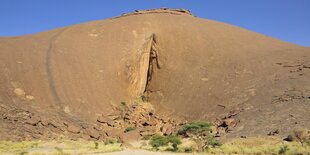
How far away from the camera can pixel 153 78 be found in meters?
42.4

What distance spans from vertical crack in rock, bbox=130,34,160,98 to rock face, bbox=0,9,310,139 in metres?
0.10

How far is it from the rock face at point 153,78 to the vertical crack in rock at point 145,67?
100mm

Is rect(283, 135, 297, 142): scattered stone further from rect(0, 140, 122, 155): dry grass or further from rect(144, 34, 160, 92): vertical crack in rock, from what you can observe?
rect(144, 34, 160, 92): vertical crack in rock

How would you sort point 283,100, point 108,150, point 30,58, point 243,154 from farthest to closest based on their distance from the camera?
point 30,58, point 283,100, point 108,150, point 243,154

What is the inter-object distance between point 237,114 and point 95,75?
43.5ft

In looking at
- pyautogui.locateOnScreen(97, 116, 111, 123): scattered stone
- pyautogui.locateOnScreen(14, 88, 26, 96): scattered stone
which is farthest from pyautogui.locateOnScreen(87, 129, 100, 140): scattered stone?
pyautogui.locateOnScreen(14, 88, 26, 96): scattered stone

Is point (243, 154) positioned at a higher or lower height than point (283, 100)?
lower

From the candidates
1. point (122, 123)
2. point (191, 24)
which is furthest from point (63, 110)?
point (191, 24)

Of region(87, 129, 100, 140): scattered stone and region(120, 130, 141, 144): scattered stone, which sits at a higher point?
region(87, 129, 100, 140): scattered stone

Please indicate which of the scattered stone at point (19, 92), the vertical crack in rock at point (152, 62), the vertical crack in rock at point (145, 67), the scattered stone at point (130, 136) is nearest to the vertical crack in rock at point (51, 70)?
the scattered stone at point (19, 92)

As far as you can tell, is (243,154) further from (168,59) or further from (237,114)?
(168,59)

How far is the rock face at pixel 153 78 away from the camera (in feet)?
104

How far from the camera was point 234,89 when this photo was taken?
36312mm

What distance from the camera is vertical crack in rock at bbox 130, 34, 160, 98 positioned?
1625 inches
